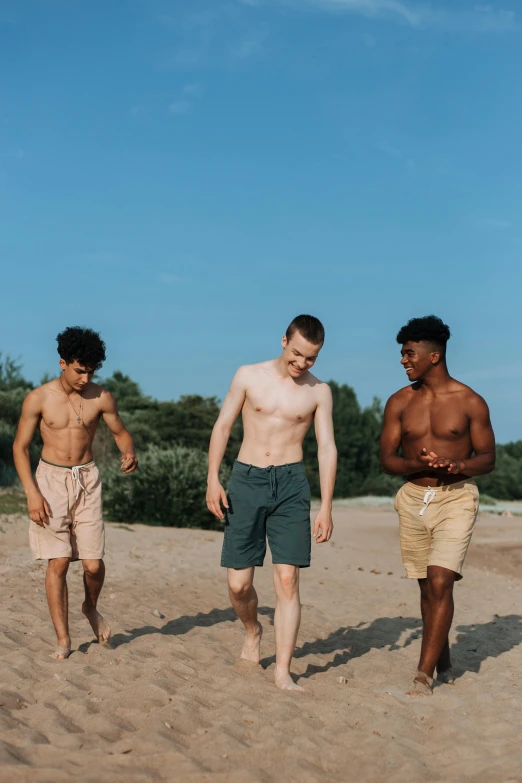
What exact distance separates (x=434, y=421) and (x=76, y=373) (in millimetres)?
2432

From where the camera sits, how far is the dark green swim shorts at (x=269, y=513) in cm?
593

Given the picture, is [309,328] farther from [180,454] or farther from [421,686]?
[180,454]

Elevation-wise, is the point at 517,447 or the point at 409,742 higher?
the point at 517,447

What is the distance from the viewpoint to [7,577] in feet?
31.9

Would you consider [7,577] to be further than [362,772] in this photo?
Yes

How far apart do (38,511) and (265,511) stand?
1.54m

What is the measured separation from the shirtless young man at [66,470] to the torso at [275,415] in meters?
0.96

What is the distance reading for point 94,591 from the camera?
21.4 ft

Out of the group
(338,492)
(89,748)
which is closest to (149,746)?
(89,748)

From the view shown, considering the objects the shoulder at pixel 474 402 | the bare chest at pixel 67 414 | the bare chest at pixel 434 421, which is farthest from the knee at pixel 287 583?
the bare chest at pixel 67 414

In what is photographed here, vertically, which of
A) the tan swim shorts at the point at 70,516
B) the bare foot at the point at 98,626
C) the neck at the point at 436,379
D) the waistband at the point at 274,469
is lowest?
the bare foot at the point at 98,626

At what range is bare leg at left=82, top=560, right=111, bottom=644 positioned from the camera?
6426 millimetres

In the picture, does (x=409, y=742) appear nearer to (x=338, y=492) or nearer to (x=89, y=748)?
(x=89, y=748)

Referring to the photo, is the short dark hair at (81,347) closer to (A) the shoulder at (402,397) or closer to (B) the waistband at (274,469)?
(B) the waistband at (274,469)
